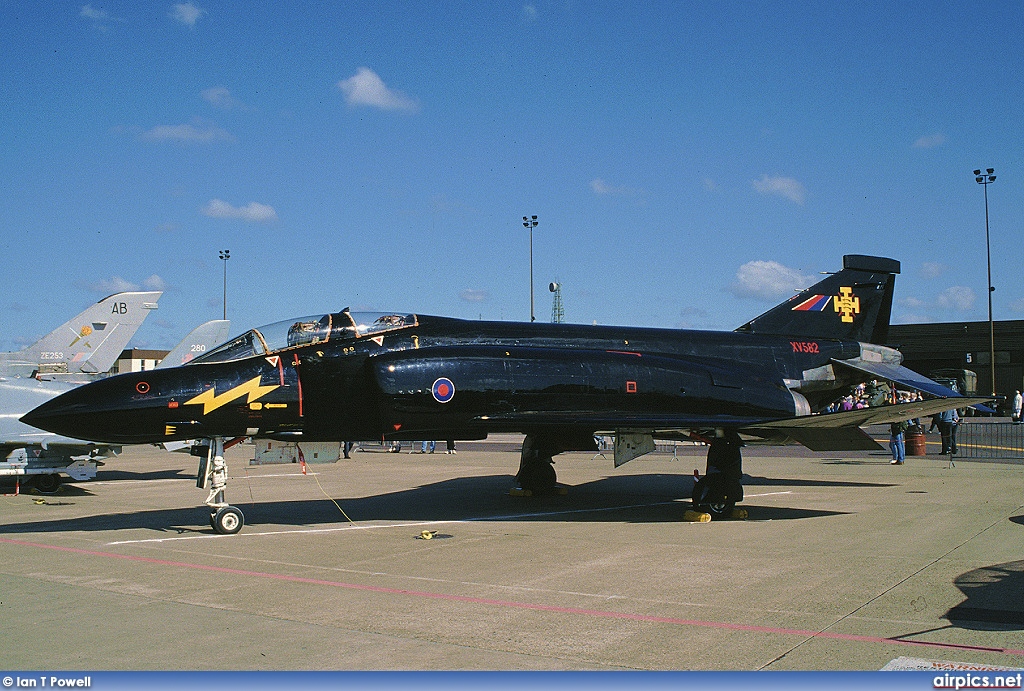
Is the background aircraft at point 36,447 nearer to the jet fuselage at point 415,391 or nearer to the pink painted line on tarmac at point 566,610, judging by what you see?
the jet fuselage at point 415,391

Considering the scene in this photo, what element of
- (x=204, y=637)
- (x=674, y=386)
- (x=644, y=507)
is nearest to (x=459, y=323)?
(x=674, y=386)

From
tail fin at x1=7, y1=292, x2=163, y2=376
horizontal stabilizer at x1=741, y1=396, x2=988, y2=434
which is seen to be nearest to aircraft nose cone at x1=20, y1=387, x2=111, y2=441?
horizontal stabilizer at x1=741, y1=396, x2=988, y2=434

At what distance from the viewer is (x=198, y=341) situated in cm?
2098

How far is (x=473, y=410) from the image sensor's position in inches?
441

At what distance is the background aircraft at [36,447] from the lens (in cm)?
1609

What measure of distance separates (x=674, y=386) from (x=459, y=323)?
134 inches

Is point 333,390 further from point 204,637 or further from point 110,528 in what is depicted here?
point 204,637

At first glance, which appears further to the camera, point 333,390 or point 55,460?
point 55,460

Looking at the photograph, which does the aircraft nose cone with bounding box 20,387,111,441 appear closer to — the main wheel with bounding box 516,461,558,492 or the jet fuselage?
the jet fuselage

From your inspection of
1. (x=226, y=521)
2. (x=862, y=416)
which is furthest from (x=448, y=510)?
(x=862, y=416)

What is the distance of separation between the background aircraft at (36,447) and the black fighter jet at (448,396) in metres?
6.86

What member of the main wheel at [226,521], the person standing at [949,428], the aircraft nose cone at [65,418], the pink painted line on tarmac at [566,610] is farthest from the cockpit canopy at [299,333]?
Result: the person standing at [949,428]

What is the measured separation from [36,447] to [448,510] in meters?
9.09

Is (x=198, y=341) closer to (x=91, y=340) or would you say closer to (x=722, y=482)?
(x=91, y=340)
